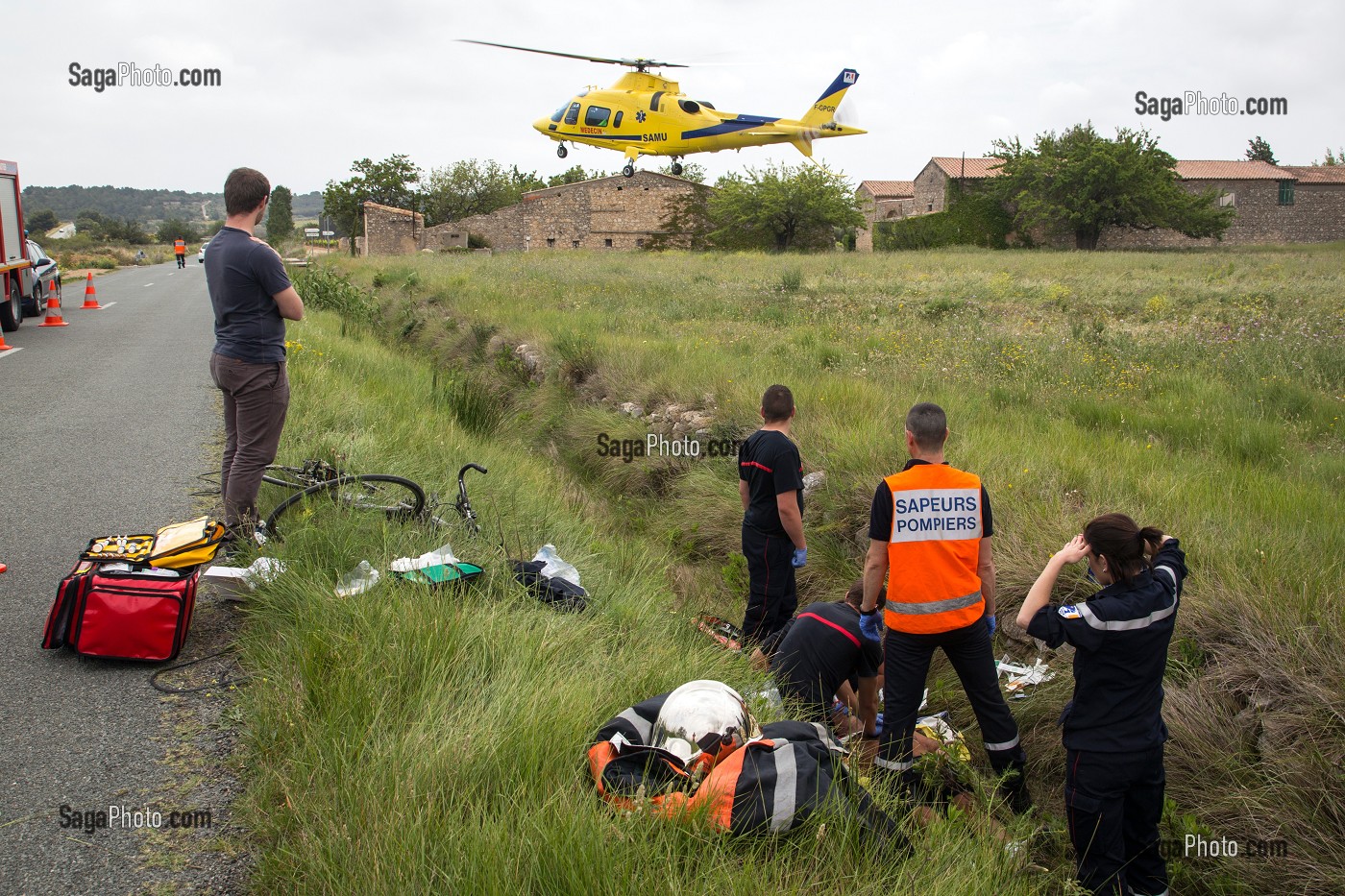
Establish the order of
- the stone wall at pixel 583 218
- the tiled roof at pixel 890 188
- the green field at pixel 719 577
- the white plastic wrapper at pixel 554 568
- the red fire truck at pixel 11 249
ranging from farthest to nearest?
the tiled roof at pixel 890 188 < the stone wall at pixel 583 218 < the red fire truck at pixel 11 249 < the white plastic wrapper at pixel 554 568 < the green field at pixel 719 577

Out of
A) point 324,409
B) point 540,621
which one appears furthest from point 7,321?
point 540,621

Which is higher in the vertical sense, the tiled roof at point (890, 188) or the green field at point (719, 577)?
the tiled roof at point (890, 188)

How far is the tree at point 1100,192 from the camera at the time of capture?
176ft

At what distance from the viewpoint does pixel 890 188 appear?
83.4 meters

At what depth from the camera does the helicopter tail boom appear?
31000mm

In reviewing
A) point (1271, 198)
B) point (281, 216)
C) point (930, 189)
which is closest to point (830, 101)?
point (930, 189)

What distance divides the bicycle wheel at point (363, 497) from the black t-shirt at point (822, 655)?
2.37 meters

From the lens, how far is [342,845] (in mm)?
2689

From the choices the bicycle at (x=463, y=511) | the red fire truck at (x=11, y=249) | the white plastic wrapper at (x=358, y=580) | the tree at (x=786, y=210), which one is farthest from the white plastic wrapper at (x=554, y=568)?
the tree at (x=786, y=210)

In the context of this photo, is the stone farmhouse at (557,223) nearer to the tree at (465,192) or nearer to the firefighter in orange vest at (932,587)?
the tree at (465,192)

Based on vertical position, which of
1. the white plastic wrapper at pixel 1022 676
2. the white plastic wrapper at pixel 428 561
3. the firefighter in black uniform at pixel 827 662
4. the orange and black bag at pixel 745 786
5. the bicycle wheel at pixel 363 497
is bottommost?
the white plastic wrapper at pixel 1022 676

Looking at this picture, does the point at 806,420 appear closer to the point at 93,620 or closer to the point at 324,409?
the point at 324,409

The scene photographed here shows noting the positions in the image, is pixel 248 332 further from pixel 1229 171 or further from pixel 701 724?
pixel 1229 171

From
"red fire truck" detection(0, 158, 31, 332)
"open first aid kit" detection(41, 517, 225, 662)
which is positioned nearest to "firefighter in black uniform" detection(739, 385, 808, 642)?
"open first aid kit" detection(41, 517, 225, 662)
